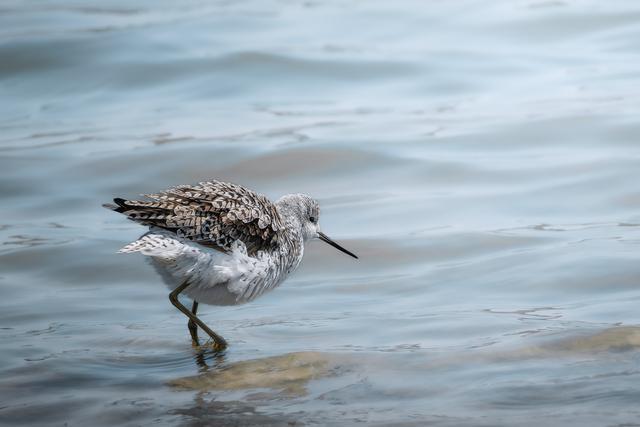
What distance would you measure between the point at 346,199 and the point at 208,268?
12.4 feet

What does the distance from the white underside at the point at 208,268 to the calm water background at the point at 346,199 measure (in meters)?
0.37

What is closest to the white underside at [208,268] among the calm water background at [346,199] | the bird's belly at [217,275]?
the bird's belly at [217,275]

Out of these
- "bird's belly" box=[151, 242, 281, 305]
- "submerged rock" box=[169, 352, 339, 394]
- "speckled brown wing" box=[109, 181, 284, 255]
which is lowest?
"submerged rock" box=[169, 352, 339, 394]

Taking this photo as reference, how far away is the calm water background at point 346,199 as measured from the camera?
615 cm

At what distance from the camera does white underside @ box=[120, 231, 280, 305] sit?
6.48 meters

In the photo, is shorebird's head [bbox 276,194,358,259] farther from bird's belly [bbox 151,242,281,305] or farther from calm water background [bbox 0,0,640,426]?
bird's belly [bbox 151,242,281,305]

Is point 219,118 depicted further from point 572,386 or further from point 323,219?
point 572,386

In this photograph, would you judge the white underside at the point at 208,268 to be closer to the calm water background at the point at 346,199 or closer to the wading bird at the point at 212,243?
the wading bird at the point at 212,243

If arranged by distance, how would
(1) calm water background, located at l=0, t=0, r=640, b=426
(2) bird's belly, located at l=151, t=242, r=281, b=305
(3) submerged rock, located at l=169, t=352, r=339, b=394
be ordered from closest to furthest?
(1) calm water background, located at l=0, t=0, r=640, b=426, (3) submerged rock, located at l=169, t=352, r=339, b=394, (2) bird's belly, located at l=151, t=242, r=281, b=305

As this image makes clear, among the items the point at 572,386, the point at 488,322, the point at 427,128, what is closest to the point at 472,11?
the point at 427,128

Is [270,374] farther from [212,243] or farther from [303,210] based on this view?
[303,210]

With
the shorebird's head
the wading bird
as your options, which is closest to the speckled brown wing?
the wading bird

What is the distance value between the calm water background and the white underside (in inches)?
14.4

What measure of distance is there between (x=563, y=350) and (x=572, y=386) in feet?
1.93
